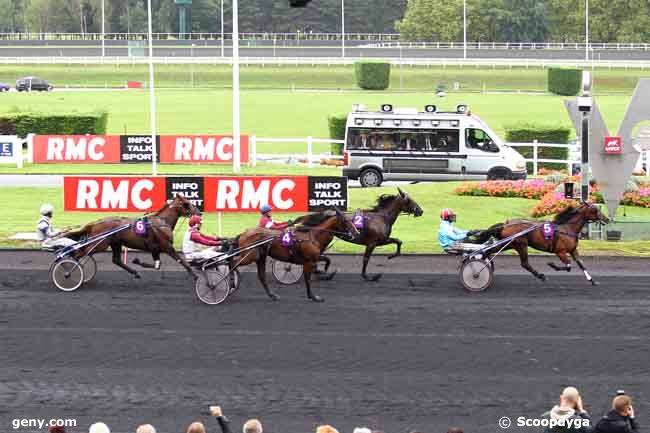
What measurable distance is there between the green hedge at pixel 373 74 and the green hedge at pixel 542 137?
1415 inches

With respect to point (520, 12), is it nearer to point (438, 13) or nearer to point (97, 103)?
point (438, 13)

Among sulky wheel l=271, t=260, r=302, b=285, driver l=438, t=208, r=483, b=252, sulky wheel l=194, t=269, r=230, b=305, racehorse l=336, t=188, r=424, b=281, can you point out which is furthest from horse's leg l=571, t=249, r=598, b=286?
sulky wheel l=194, t=269, r=230, b=305

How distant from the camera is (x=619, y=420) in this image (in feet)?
29.2

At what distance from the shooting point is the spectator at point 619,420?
8.88m

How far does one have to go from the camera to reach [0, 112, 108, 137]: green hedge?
3788 centimetres

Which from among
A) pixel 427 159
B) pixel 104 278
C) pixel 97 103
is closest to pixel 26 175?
pixel 427 159

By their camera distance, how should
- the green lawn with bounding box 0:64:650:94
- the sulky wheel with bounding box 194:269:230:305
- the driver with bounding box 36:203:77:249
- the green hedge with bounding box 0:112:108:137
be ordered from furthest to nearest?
the green lawn with bounding box 0:64:650:94
the green hedge with bounding box 0:112:108:137
the driver with bounding box 36:203:77:249
the sulky wheel with bounding box 194:269:230:305

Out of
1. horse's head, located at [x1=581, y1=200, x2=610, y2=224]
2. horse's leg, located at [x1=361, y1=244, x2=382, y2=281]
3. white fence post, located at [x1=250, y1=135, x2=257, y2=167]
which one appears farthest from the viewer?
white fence post, located at [x1=250, y1=135, x2=257, y2=167]

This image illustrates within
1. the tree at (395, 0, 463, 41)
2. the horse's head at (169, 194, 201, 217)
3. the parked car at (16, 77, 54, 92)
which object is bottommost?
the horse's head at (169, 194, 201, 217)

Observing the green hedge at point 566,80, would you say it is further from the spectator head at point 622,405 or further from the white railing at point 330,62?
the spectator head at point 622,405

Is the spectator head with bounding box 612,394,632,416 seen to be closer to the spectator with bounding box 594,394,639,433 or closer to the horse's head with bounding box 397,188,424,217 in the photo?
the spectator with bounding box 594,394,639,433

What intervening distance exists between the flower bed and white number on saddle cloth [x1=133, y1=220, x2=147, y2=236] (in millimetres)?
Result: 10957

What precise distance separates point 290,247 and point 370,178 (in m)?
13.0

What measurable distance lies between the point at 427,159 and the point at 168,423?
61.4 ft
